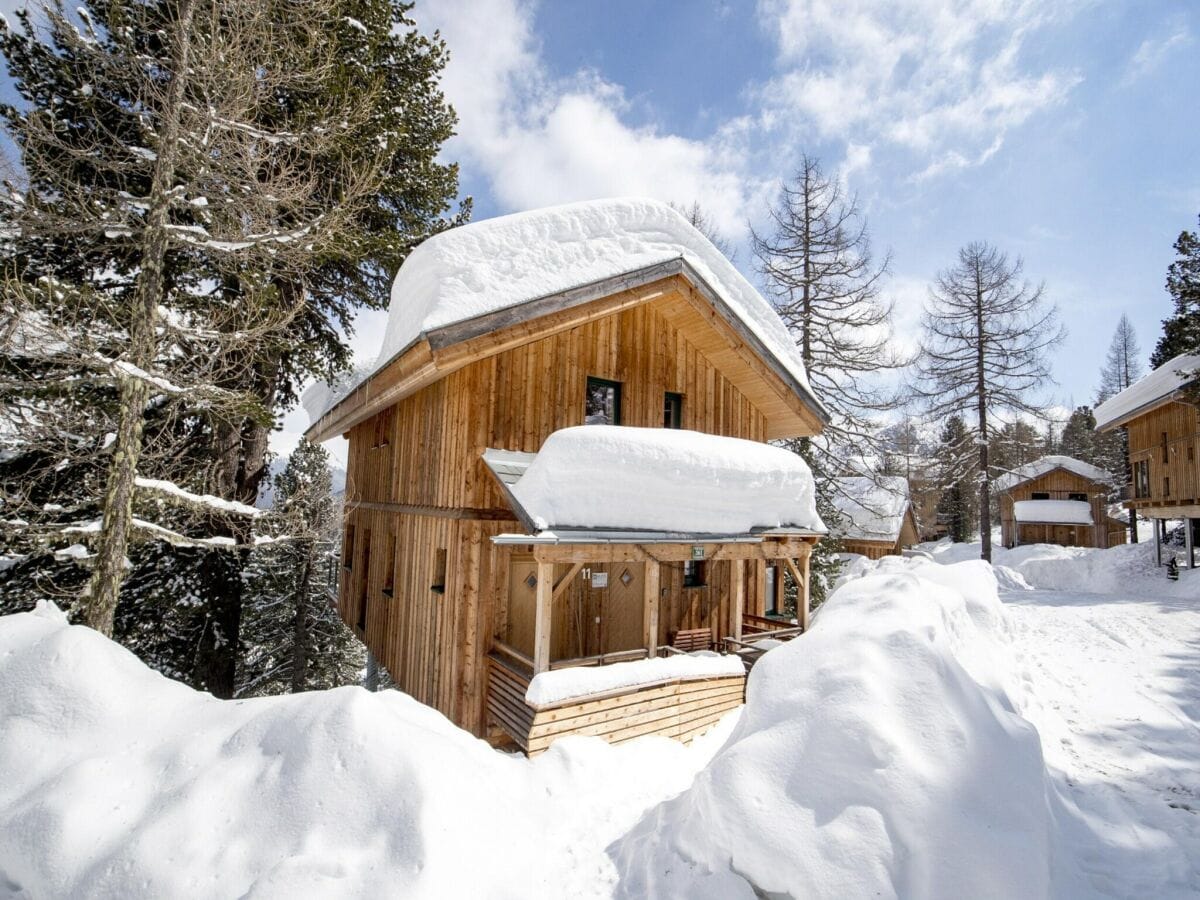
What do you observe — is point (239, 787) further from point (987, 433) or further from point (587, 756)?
point (987, 433)

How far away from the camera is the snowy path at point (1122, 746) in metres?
3.59

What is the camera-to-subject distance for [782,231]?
19.0 m

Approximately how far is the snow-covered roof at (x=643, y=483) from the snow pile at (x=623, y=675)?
6.18ft

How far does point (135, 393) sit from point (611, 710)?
6.72 meters

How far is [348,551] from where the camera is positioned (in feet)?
49.4

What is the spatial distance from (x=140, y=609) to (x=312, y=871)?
34.7 feet

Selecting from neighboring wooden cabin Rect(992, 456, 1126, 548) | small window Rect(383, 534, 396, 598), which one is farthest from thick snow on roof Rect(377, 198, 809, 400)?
neighboring wooden cabin Rect(992, 456, 1126, 548)

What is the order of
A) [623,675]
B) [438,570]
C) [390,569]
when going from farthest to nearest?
[390,569] → [438,570] → [623,675]

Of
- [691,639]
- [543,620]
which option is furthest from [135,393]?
A: [691,639]

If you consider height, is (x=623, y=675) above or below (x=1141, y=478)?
below

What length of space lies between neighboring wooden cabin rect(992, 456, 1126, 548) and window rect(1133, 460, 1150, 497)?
879 cm

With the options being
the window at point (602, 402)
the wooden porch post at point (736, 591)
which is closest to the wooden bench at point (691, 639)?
the wooden porch post at point (736, 591)

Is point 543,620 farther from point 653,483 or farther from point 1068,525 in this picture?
point 1068,525

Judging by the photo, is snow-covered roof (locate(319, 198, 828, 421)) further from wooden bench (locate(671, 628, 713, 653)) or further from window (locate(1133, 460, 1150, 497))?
window (locate(1133, 460, 1150, 497))
